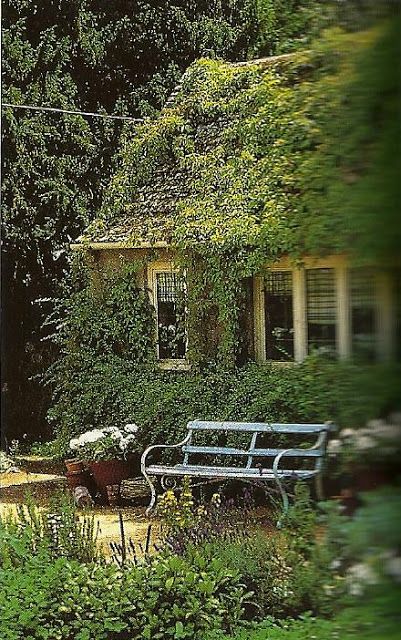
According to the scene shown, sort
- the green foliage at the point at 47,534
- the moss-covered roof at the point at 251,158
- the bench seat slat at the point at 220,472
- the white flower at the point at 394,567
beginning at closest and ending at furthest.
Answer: the white flower at the point at 394,567, the moss-covered roof at the point at 251,158, the bench seat slat at the point at 220,472, the green foliage at the point at 47,534

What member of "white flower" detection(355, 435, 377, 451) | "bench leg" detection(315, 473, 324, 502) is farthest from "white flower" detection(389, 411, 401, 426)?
"bench leg" detection(315, 473, 324, 502)

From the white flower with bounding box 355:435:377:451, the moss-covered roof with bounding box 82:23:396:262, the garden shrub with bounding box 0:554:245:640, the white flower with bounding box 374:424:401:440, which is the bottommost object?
the garden shrub with bounding box 0:554:245:640

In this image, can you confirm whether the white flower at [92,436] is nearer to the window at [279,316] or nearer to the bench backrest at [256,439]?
the bench backrest at [256,439]

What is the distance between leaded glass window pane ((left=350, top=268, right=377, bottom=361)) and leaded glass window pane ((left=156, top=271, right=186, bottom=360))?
1.85ft

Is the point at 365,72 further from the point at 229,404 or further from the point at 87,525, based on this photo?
the point at 87,525

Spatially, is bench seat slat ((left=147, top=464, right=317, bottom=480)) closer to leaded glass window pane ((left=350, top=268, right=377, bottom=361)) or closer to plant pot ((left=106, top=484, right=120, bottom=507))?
plant pot ((left=106, top=484, right=120, bottom=507))

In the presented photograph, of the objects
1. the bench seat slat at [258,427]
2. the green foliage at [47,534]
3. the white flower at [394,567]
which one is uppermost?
the bench seat slat at [258,427]

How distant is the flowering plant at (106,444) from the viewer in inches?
132

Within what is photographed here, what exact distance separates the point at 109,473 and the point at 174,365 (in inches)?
13.3

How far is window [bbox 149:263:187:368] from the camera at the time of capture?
3.28m

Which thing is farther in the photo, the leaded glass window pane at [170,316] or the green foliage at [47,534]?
the green foliage at [47,534]

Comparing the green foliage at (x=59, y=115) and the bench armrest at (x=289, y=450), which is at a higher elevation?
the green foliage at (x=59, y=115)

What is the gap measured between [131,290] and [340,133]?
2.54 ft

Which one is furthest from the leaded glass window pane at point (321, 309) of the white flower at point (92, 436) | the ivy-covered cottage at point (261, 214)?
the white flower at point (92, 436)
